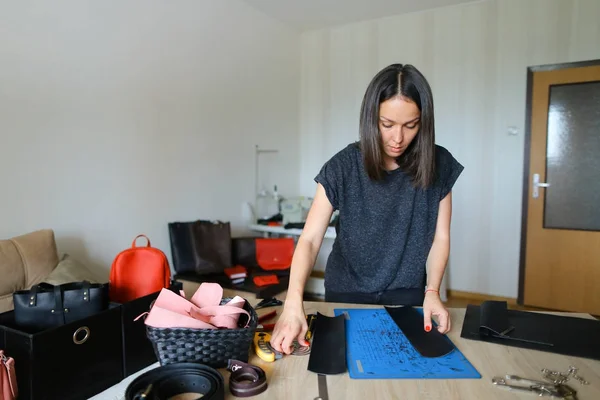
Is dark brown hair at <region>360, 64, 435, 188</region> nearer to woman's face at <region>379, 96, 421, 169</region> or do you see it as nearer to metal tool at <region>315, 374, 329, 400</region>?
woman's face at <region>379, 96, 421, 169</region>

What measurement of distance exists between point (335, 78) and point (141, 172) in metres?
2.63

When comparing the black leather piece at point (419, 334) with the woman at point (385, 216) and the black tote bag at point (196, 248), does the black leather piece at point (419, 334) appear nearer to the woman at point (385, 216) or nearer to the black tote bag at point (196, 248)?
the woman at point (385, 216)

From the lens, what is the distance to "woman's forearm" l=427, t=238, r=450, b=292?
1.39m

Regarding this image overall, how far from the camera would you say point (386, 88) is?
1240mm

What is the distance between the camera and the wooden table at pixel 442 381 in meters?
0.86

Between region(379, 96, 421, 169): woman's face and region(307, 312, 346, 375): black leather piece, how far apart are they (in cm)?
54

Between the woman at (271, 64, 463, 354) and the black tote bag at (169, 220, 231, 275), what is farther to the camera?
the black tote bag at (169, 220, 231, 275)

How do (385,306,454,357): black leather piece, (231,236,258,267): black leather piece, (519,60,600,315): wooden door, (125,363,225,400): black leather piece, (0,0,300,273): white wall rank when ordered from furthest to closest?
(519,60,600,315): wooden door → (231,236,258,267): black leather piece → (0,0,300,273): white wall → (385,306,454,357): black leather piece → (125,363,225,400): black leather piece

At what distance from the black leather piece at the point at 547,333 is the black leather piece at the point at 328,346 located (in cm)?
34

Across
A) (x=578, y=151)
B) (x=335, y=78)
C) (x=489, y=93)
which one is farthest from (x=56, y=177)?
(x=578, y=151)

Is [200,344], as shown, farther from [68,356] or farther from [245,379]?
[68,356]

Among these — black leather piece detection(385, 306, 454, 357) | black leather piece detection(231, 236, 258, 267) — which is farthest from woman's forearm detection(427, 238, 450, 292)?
black leather piece detection(231, 236, 258, 267)

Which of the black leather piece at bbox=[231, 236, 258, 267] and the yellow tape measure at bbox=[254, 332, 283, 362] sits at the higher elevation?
the yellow tape measure at bbox=[254, 332, 283, 362]

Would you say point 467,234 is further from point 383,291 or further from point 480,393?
point 480,393
